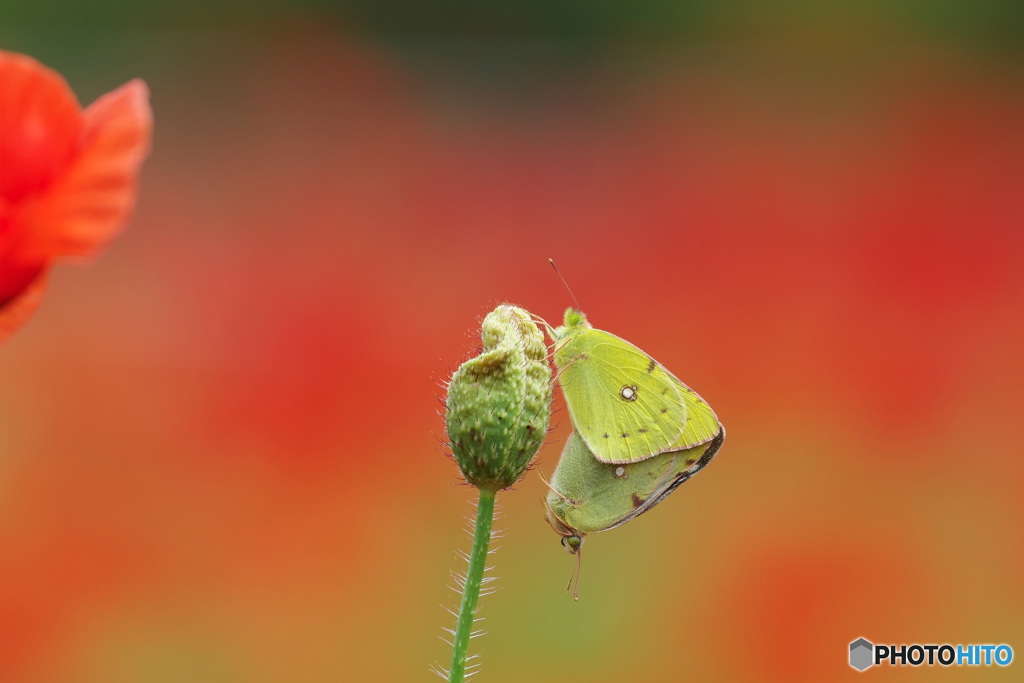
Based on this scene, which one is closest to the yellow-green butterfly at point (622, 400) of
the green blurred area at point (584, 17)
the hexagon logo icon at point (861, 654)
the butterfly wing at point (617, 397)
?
the butterfly wing at point (617, 397)

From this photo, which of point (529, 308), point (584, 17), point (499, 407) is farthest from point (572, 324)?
point (584, 17)

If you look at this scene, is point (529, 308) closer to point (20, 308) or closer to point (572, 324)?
point (572, 324)

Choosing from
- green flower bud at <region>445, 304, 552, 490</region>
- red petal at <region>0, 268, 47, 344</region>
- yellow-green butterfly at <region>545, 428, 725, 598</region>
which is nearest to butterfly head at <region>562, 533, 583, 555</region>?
yellow-green butterfly at <region>545, 428, 725, 598</region>

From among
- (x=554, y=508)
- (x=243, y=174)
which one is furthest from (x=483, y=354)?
(x=243, y=174)

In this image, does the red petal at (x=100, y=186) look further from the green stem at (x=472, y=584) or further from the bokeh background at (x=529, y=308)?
the bokeh background at (x=529, y=308)

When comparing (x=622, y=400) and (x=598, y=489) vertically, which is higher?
(x=622, y=400)

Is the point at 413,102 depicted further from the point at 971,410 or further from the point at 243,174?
the point at 971,410

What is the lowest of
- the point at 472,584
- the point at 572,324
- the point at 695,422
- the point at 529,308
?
the point at 472,584
